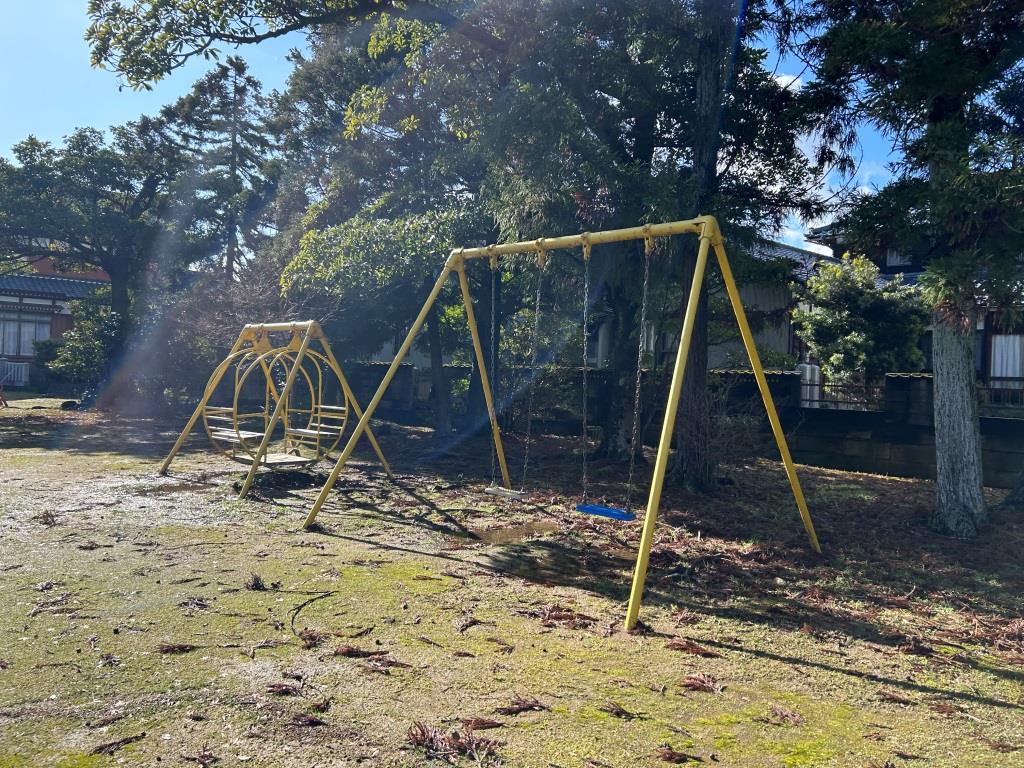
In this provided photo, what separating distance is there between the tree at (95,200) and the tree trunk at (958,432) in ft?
60.6

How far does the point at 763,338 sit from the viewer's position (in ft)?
58.7

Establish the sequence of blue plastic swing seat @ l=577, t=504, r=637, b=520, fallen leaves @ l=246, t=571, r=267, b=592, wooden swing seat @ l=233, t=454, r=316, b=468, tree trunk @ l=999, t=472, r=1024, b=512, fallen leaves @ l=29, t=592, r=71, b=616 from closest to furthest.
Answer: fallen leaves @ l=29, t=592, r=71, b=616, fallen leaves @ l=246, t=571, r=267, b=592, blue plastic swing seat @ l=577, t=504, r=637, b=520, tree trunk @ l=999, t=472, r=1024, b=512, wooden swing seat @ l=233, t=454, r=316, b=468

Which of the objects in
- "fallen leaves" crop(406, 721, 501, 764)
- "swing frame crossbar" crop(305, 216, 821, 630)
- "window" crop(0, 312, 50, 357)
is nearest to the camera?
"fallen leaves" crop(406, 721, 501, 764)

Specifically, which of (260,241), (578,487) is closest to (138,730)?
(578,487)

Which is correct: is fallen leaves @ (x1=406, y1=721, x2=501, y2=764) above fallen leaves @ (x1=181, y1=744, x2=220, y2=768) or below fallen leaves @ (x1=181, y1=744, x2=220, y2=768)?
above

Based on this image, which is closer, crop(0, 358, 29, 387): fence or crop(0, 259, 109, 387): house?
crop(0, 358, 29, 387): fence

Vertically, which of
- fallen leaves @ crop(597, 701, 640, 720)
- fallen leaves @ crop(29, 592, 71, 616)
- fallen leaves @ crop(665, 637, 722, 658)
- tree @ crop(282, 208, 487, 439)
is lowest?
fallen leaves @ crop(29, 592, 71, 616)

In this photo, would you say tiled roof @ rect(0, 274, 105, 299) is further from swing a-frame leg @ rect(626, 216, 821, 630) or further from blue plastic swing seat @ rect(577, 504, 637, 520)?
swing a-frame leg @ rect(626, 216, 821, 630)

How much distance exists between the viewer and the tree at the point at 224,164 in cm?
2281

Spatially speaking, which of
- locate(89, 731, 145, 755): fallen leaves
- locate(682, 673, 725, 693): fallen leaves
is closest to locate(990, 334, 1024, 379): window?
locate(682, 673, 725, 693): fallen leaves

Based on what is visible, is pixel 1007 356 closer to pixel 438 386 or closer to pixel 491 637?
pixel 438 386

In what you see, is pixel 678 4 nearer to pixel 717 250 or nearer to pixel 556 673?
pixel 717 250

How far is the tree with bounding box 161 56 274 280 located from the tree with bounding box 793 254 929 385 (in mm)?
15170

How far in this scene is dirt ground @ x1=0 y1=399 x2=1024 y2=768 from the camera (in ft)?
10.3
